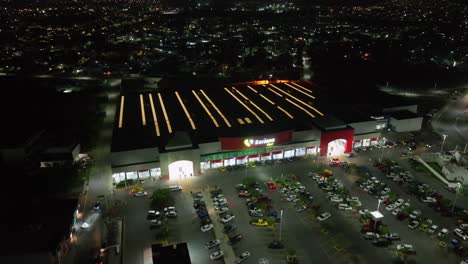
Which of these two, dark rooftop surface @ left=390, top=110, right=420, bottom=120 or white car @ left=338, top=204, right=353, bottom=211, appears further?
dark rooftop surface @ left=390, top=110, right=420, bottom=120

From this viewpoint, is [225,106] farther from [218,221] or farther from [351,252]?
[351,252]

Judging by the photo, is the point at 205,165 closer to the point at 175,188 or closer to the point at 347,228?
the point at 175,188

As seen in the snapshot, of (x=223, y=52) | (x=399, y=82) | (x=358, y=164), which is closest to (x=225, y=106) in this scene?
(x=358, y=164)

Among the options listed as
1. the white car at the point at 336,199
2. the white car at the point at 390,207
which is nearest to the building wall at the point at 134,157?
the white car at the point at 336,199

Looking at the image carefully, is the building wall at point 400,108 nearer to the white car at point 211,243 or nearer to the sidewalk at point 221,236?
the sidewalk at point 221,236

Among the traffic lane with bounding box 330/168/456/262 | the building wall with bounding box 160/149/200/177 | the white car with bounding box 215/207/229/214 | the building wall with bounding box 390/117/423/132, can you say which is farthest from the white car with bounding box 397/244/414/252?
the building wall with bounding box 390/117/423/132

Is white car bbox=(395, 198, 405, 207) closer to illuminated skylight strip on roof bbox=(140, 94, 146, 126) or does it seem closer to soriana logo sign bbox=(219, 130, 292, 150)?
soriana logo sign bbox=(219, 130, 292, 150)

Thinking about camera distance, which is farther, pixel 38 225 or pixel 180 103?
pixel 180 103
